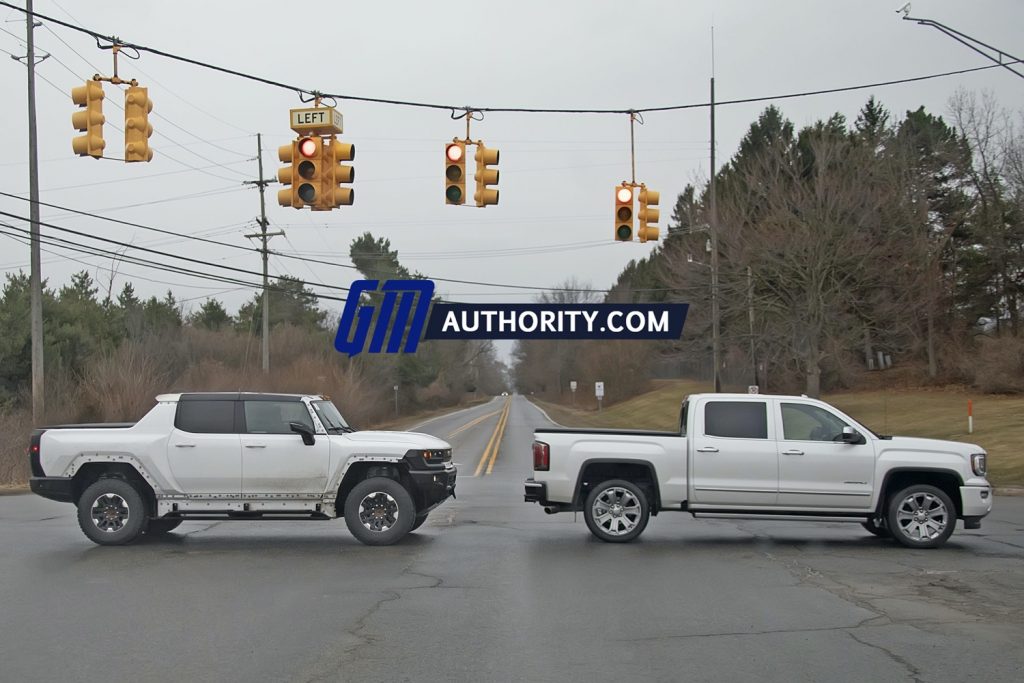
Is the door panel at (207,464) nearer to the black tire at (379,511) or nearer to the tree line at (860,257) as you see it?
the black tire at (379,511)

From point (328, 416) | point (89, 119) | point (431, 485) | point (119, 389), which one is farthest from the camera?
point (119, 389)

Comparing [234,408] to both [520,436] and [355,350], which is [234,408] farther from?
[355,350]

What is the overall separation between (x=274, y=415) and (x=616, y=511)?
4511 millimetres

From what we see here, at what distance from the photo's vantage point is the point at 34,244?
→ 82.8ft

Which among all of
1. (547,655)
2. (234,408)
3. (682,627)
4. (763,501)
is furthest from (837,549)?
(234,408)

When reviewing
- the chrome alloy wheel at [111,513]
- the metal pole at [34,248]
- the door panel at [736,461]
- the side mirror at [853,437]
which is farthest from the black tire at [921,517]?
the metal pole at [34,248]

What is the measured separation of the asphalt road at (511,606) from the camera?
7.14 m

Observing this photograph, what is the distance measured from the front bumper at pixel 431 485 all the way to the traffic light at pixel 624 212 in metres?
8.08

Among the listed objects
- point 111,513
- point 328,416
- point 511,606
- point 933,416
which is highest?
point 328,416

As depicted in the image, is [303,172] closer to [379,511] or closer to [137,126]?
[137,126]

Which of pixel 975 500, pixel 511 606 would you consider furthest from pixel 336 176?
pixel 975 500

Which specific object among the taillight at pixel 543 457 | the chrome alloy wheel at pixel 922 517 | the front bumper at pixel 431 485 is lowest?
the chrome alloy wheel at pixel 922 517

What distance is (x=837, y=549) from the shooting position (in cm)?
1269

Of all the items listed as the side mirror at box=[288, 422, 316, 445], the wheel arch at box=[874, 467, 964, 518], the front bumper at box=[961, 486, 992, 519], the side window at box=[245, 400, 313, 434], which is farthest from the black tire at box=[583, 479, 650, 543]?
the front bumper at box=[961, 486, 992, 519]
